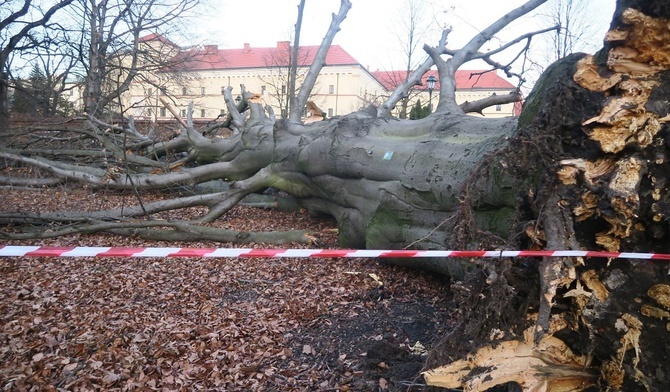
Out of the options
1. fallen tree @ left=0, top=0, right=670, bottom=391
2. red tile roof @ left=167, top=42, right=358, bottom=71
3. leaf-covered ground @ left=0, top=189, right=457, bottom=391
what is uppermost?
red tile roof @ left=167, top=42, right=358, bottom=71

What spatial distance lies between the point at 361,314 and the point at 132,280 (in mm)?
2390

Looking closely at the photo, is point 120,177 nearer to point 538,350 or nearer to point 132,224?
point 132,224

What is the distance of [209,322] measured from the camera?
3650 millimetres

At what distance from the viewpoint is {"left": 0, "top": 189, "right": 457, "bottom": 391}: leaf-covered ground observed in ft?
9.38

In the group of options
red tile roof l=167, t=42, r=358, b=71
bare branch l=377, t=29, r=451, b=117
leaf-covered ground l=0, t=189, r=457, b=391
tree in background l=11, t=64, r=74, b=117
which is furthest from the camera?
red tile roof l=167, t=42, r=358, b=71

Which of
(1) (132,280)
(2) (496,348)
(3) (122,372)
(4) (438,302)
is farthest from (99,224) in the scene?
(2) (496,348)

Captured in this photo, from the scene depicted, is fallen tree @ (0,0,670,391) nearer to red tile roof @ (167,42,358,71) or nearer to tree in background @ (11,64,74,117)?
tree in background @ (11,64,74,117)

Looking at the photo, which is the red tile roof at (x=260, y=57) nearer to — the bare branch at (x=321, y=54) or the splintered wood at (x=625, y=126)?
the bare branch at (x=321, y=54)

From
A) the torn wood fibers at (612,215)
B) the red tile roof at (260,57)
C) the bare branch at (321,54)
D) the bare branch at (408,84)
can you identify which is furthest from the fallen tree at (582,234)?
the red tile roof at (260,57)

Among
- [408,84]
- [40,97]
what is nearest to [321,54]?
[408,84]

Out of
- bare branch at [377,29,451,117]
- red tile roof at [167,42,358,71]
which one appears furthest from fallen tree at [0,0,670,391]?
red tile roof at [167,42,358,71]

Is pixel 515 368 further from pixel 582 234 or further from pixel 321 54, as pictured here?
pixel 321 54

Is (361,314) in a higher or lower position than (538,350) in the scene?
lower

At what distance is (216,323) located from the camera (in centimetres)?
364
